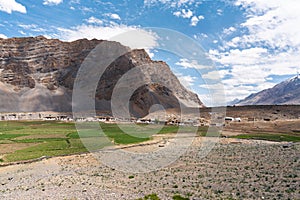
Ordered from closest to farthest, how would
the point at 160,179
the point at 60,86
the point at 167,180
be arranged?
the point at 167,180, the point at 160,179, the point at 60,86

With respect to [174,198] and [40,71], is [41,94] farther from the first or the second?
[174,198]

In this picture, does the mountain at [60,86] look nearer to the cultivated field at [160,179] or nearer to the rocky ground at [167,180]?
the cultivated field at [160,179]

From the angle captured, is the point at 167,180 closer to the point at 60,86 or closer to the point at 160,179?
the point at 160,179

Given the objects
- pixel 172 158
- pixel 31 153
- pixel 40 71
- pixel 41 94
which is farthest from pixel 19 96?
pixel 172 158

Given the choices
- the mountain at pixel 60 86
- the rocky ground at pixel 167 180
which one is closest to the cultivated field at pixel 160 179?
the rocky ground at pixel 167 180

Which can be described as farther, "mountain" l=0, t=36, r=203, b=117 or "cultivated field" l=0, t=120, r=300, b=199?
"mountain" l=0, t=36, r=203, b=117

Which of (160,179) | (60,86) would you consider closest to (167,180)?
(160,179)

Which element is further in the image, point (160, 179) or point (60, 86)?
point (60, 86)

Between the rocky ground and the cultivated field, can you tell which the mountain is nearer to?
the cultivated field

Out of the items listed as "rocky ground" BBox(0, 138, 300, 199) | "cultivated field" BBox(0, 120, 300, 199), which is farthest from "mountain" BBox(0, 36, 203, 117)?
"rocky ground" BBox(0, 138, 300, 199)

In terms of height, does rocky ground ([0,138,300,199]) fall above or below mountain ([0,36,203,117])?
below
